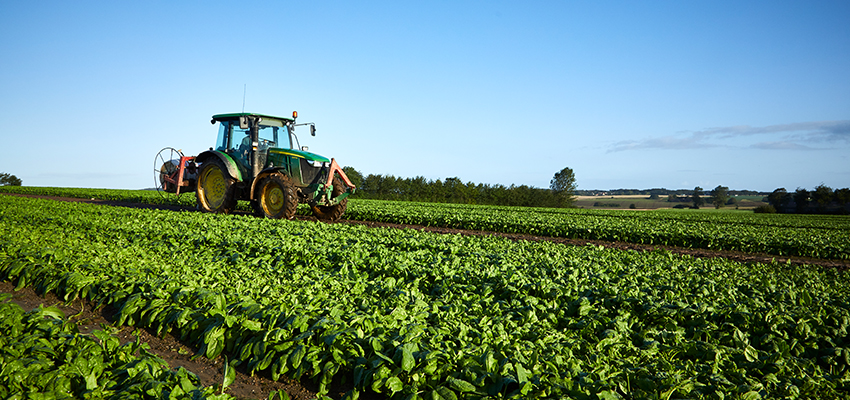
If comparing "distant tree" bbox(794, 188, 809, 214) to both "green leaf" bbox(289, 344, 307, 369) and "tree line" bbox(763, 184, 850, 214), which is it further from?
"green leaf" bbox(289, 344, 307, 369)

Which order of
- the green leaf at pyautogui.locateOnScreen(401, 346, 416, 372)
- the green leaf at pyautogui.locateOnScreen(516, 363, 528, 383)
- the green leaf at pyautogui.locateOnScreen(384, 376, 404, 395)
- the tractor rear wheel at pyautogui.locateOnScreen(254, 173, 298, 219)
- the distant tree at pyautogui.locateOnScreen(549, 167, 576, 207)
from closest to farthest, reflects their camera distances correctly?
the green leaf at pyautogui.locateOnScreen(516, 363, 528, 383), the green leaf at pyautogui.locateOnScreen(384, 376, 404, 395), the green leaf at pyautogui.locateOnScreen(401, 346, 416, 372), the tractor rear wheel at pyautogui.locateOnScreen(254, 173, 298, 219), the distant tree at pyautogui.locateOnScreen(549, 167, 576, 207)

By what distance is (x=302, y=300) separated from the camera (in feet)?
14.7

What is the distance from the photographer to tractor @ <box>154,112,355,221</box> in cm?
1199

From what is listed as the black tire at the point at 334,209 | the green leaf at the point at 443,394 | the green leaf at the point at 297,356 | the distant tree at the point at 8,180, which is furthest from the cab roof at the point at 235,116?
the distant tree at the point at 8,180

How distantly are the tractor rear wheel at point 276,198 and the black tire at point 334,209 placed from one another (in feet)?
4.15

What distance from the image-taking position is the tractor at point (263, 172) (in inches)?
472

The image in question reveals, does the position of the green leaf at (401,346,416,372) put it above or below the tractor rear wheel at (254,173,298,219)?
below

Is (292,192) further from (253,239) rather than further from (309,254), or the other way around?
(309,254)

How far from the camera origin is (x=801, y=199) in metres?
49.0

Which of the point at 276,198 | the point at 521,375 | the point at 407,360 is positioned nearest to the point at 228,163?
the point at 276,198

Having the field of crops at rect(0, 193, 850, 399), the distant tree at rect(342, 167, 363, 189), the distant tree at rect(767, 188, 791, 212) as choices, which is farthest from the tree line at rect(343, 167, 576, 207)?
the field of crops at rect(0, 193, 850, 399)

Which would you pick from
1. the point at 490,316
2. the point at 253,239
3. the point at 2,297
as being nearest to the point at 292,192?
the point at 253,239

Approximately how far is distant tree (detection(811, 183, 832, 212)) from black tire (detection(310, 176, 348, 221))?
5416 cm

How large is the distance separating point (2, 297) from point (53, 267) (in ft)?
4.06
